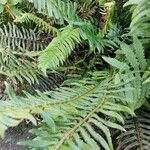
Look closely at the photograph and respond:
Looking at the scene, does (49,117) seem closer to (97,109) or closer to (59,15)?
(97,109)

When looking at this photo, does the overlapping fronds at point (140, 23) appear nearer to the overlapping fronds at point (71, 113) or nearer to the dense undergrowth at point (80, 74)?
the dense undergrowth at point (80, 74)

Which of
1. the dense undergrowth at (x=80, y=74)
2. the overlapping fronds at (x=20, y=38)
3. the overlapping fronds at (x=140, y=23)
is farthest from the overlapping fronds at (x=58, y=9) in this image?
the overlapping fronds at (x=140, y=23)

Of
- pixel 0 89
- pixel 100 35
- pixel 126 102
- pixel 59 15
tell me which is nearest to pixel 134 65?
pixel 126 102

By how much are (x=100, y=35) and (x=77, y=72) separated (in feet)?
0.85

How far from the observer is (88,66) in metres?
2.59

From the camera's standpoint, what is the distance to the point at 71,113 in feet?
6.13

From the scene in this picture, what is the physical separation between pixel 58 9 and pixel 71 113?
2.92 ft

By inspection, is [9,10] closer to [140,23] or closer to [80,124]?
[140,23]

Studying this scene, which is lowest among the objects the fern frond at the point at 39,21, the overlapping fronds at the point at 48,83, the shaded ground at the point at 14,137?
the shaded ground at the point at 14,137

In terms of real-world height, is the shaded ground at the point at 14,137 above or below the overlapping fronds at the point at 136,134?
below

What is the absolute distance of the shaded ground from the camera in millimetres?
2616

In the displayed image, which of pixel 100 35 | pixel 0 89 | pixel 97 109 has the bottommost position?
pixel 0 89

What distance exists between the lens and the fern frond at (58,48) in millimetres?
2316

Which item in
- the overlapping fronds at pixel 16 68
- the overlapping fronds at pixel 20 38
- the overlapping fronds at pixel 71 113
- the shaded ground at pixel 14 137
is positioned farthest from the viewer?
the overlapping fronds at pixel 20 38
